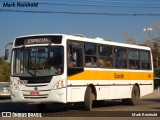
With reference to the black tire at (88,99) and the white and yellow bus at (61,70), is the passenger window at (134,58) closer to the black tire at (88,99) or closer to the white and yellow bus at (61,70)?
the white and yellow bus at (61,70)

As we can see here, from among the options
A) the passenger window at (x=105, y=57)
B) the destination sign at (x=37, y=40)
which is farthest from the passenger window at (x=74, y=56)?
the passenger window at (x=105, y=57)

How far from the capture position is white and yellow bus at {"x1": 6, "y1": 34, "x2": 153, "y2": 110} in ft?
55.1

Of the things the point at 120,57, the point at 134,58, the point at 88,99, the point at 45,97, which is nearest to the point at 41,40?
the point at 45,97

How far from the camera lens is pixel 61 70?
55.1ft

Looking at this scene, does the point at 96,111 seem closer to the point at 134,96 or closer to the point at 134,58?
the point at 134,96

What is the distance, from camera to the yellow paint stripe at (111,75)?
18.1 metres

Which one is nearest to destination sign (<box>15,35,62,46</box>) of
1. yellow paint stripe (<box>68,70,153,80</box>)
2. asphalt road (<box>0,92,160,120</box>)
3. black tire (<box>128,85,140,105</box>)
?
yellow paint stripe (<box>68,70,153,80</box>)

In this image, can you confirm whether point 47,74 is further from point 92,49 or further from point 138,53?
point 138,53

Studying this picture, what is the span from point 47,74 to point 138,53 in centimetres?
848

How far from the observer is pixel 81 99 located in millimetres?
17969

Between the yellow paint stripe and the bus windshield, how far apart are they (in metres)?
0.83

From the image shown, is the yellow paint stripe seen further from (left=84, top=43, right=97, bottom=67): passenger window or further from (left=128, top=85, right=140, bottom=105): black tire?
(left=128, top=85, right=140, bottom=105): black tire

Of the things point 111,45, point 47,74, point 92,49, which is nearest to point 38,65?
point 47,74

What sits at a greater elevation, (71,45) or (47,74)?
(71,45)
